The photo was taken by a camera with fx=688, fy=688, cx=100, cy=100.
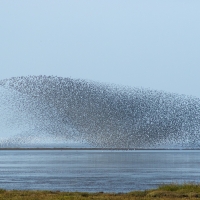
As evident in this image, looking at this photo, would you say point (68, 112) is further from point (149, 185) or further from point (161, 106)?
point (149, 185)

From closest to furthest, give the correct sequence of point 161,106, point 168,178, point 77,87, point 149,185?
point 149,185 < point 168,178 < point 77,87 < point 161,106

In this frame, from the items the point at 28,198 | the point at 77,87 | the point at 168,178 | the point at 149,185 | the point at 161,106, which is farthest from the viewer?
the point at 161,106

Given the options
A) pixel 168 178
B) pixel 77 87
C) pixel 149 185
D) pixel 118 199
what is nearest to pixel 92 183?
pixel 149 185

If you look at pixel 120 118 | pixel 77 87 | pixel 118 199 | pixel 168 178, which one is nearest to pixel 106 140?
pixel 120 118

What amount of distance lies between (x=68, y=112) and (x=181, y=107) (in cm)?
2334

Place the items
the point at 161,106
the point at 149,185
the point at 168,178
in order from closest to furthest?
the point at 149,185
the point at 168,178
the point at 161,106

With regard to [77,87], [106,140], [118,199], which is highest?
[77,87]

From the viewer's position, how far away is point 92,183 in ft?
130

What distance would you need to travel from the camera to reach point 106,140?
136 metres

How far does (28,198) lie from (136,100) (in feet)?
339

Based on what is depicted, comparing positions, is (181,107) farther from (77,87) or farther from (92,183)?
(92,183)

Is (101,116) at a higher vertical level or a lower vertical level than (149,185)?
higher

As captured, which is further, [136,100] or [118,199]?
[136,100]

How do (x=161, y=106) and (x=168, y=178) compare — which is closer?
(x=168, y=178)
